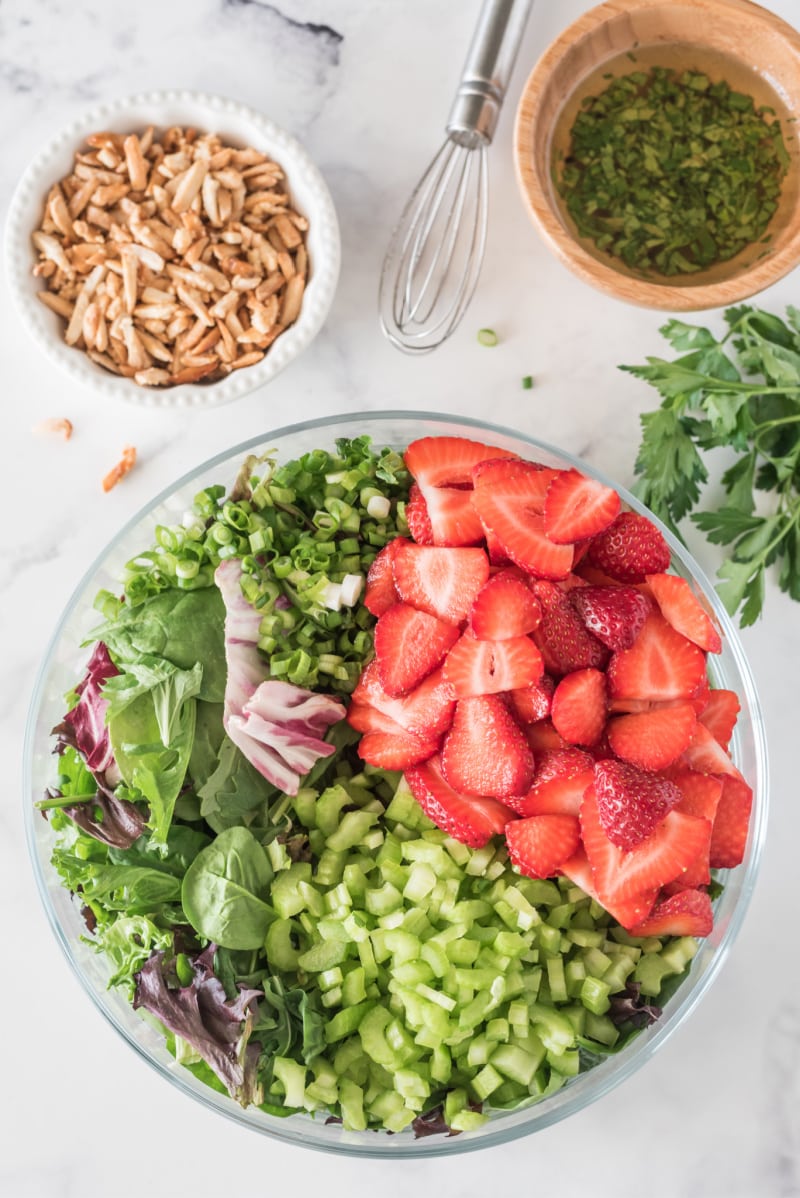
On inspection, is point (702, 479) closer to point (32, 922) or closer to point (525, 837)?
point (525, 837)

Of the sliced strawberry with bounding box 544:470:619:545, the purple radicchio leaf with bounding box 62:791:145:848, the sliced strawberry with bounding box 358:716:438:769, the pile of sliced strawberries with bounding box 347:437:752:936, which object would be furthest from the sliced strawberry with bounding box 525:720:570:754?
the purple radicchio leaf with bounding box 62:791:145:848

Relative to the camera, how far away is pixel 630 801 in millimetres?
1129

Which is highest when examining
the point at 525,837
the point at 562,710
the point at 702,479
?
the point at 702,479

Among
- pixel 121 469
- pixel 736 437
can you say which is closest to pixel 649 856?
pixel 736 437

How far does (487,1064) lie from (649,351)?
Answer: 3.22ft

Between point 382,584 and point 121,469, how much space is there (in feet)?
1.47

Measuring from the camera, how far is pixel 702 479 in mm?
1414

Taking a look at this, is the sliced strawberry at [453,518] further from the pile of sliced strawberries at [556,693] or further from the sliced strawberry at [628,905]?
the sliced strawberry at [628,905]

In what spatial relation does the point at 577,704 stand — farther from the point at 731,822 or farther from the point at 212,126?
the point at 212,126

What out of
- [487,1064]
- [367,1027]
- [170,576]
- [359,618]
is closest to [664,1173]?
[487,1064]

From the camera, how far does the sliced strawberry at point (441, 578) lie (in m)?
1.23

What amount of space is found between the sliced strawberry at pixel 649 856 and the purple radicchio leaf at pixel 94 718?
0.56 metres

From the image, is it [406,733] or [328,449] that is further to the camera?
[328,449]

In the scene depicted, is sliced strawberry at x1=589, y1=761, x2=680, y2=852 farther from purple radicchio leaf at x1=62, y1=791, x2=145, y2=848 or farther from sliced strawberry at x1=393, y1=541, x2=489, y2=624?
purple radicchio leaf at x1=62, y1=791, x2=145, y2=848
